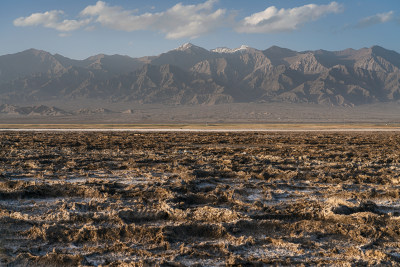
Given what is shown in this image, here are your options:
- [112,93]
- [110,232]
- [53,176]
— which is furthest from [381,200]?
[112,93]

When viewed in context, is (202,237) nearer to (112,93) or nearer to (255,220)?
(255,220)

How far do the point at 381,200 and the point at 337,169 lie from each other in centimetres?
387

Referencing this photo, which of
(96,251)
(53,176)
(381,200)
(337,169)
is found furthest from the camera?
(337,169)

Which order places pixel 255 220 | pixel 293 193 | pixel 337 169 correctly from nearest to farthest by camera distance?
pixel 255 220 < pixel 293 193 < pixel 337 169

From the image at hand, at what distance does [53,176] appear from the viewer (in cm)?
969

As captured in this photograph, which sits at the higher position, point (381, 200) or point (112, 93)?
point (112, 93)

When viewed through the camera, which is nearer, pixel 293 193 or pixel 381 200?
pixel 381 200

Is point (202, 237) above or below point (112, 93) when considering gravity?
below

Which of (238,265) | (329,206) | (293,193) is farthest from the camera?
(293,193)

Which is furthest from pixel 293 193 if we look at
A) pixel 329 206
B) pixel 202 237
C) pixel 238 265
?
pixel 238 265

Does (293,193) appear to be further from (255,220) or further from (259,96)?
(259,96)

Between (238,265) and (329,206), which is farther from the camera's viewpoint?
(329,206)

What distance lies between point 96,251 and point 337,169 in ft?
27.7

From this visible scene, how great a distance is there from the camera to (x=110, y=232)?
5.33m
